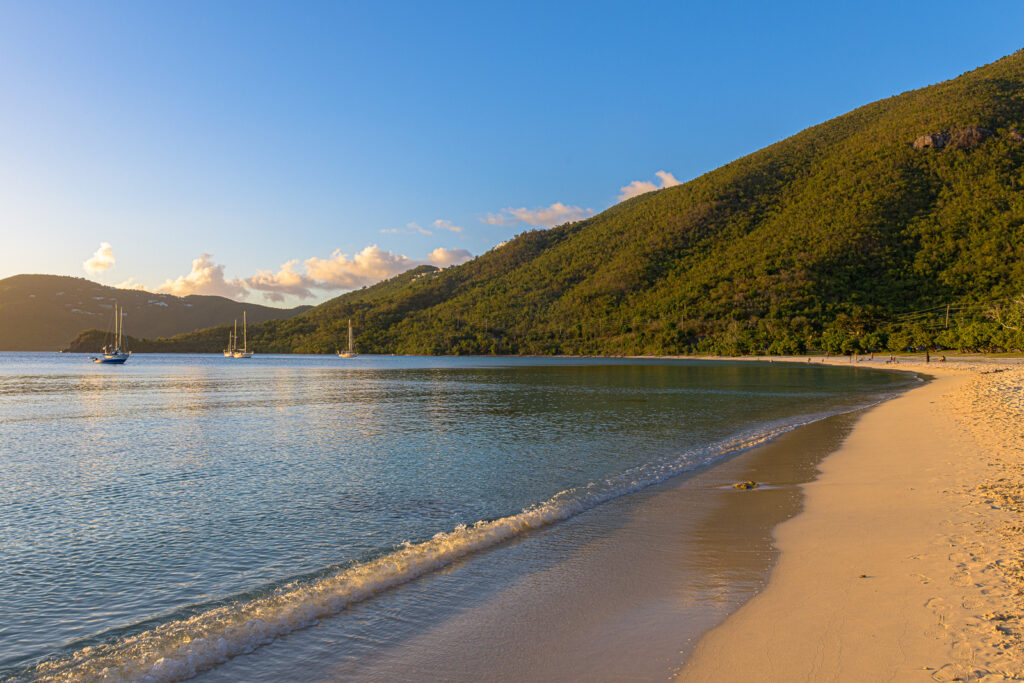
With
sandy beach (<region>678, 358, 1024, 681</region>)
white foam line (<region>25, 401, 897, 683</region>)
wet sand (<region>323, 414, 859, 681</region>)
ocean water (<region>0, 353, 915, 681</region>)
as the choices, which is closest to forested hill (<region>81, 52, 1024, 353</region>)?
ocean water (<region>0, 353, 915, 681</region>)

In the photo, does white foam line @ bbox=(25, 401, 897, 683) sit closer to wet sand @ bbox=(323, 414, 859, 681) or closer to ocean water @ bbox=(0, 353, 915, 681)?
ocean water @ bbox=(0, 353, 915, 681)

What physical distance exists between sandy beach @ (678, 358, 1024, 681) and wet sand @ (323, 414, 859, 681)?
409 millimetres

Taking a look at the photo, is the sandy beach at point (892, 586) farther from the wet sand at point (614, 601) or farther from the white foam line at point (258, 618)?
the white foam line at point (258, 618)

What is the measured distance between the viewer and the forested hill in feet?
356

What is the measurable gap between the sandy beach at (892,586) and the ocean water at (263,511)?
3.82 m

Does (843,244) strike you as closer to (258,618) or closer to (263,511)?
(263,511)

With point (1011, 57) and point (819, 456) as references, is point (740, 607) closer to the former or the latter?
point (819, 456)

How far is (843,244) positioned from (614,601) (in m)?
137

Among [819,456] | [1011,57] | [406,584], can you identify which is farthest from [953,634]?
[1011,57]

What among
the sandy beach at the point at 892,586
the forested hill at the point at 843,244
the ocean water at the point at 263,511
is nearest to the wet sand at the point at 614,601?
the sandy beach at the point at 892,586

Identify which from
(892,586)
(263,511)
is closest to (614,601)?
(892,586)

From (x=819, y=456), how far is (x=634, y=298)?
152 meters

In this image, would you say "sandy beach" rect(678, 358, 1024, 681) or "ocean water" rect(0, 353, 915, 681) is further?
"ocean water" rect(0, 353, 915, 681)

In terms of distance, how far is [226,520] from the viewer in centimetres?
1157
